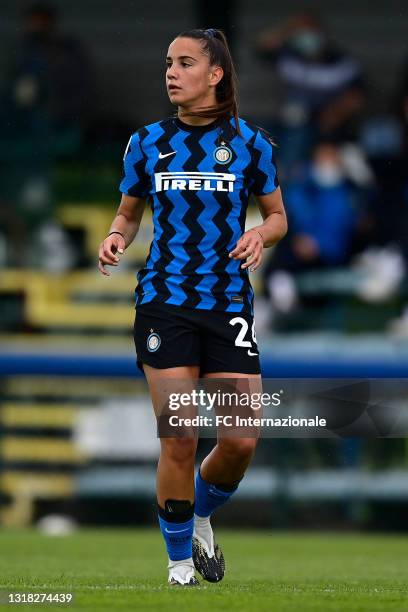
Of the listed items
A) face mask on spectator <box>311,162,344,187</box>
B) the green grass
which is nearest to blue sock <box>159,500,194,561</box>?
the green grass

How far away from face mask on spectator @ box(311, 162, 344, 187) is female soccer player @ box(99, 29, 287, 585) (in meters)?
6.05

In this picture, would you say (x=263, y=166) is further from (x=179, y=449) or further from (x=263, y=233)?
(x=179, y=449)

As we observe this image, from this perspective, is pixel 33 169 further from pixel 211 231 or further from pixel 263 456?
pixel 211 231

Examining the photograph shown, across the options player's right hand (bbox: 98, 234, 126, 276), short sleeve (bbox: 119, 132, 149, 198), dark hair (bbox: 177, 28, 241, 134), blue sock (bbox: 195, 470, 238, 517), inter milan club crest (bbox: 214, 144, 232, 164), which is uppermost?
dark hair (bbox: 177, 28, 241, 134)

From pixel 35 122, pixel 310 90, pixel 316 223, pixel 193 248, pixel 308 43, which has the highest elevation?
pixel 193 248

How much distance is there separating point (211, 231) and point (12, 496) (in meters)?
5.07

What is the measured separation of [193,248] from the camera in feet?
16.2

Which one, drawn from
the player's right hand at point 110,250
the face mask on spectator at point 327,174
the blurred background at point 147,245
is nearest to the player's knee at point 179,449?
the player's right hand at point 110,250

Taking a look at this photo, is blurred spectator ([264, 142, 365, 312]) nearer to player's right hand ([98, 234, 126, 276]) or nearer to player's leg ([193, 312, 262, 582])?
player's leg ([193, 312, 262, 582])

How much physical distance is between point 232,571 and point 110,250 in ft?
6.40

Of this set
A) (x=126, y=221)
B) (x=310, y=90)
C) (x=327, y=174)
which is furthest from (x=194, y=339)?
(x=310, y=90)

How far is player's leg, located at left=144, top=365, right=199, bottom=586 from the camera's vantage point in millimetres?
4875

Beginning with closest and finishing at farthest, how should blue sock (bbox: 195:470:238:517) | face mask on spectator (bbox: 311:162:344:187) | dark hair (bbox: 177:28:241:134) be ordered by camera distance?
dark hair (bbox: 177:28:241:134), blue sock (bbox: 195:470:238:517), face mask on spectator (bbox: 311:162:344:187)

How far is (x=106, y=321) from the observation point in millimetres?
10844
